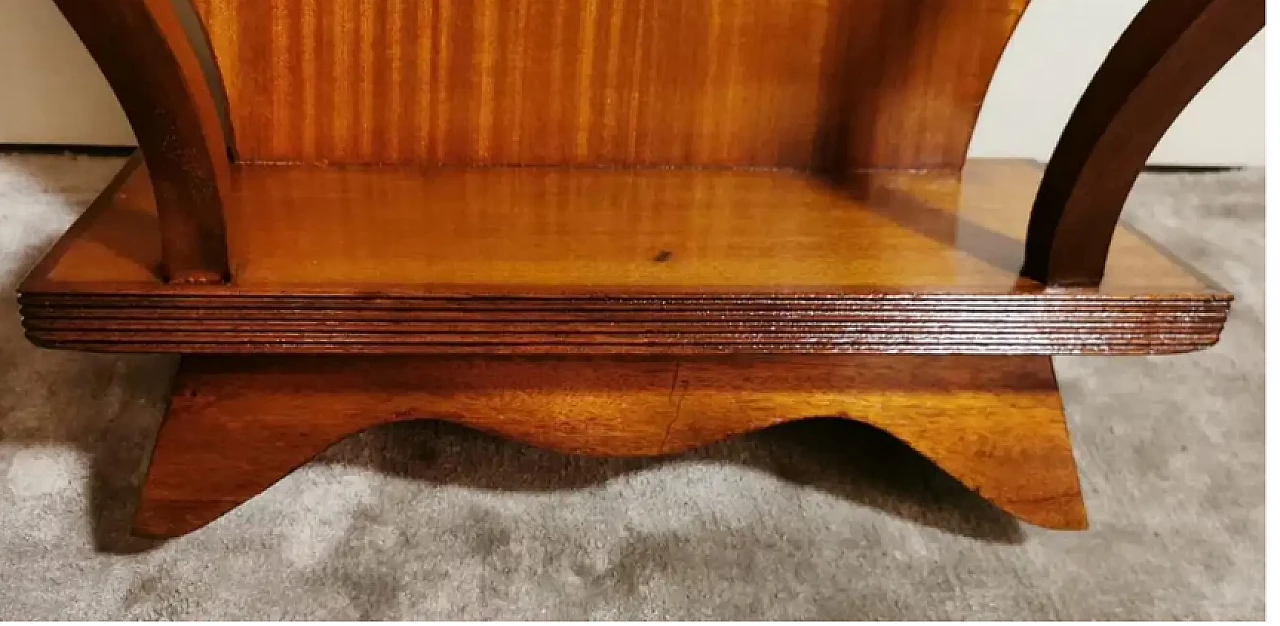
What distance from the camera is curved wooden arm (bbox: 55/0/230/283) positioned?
53 centimetres

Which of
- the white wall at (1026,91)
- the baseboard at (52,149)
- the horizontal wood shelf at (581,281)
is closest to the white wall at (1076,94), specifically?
the white wall at (1026,91)

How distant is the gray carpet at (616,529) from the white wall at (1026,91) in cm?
21

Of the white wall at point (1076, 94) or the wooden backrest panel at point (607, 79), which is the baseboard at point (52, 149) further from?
the white wall at point (1076, 94)

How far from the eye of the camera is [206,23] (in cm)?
81

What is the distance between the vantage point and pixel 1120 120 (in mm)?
641

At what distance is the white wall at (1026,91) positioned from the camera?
1.00 metres

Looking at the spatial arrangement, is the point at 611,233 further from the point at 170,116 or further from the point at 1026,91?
the point at 1026,91

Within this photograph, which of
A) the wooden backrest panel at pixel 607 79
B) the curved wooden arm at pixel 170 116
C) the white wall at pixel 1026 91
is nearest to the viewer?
the curved wooden arm at pixel 170 116

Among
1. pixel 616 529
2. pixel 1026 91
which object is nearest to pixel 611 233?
pixel 616 529

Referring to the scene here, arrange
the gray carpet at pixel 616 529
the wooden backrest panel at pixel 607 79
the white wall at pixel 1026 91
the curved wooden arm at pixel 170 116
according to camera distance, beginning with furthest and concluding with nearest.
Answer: the white wall at pixel 1026 91, the wooden backrest panel at pixel 607 79, the gray carpet at pixel 616 529, the curved wooden arm at pixel 170 116

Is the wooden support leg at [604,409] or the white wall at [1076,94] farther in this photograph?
the white wall at [1076,94]

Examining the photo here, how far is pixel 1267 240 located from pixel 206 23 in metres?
1.12

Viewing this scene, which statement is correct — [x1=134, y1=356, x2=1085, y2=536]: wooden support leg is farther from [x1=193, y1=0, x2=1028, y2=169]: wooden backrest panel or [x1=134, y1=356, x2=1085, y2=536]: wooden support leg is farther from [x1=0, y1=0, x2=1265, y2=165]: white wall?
[x1=0, y1=0, x2=1265, y2=165]: white wall

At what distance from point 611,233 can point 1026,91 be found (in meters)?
0.60
